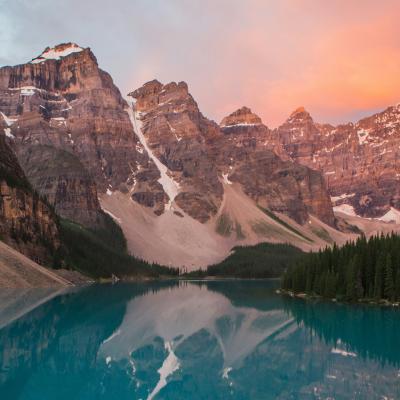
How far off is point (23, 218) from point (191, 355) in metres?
116

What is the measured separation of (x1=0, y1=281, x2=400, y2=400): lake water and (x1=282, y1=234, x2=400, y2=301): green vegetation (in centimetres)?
2246

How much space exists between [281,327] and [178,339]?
14505 mm

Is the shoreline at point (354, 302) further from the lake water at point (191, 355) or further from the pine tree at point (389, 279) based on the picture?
the lake water at point (191, 355)

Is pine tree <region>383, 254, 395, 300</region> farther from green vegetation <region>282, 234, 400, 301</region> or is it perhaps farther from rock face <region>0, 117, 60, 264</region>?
rock face <region>0, 117, 60, 264</region>

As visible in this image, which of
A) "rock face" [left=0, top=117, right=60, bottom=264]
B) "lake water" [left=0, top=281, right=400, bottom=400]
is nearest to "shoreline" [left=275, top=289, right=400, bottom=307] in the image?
"lake water" [left=0, top=281, right=400, bottom=400]

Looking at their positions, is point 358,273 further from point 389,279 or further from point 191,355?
point 191,355

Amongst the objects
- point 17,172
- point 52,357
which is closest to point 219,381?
point 52,357

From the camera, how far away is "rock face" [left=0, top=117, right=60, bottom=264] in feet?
452

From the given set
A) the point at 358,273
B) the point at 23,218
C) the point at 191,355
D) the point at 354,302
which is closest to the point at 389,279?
the point at 358,273

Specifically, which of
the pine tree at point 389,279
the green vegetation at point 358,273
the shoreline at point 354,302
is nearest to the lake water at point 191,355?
the shoreline at point 354,302

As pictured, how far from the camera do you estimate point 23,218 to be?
5738 inches

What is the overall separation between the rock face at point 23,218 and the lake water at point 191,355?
75.1m

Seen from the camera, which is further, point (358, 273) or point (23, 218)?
point (23, 218)

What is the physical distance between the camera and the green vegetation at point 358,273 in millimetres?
87250
